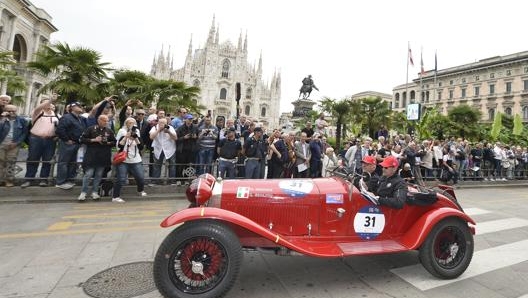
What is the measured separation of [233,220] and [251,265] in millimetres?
1301

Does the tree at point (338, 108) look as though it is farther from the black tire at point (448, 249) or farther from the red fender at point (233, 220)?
the red fender at point (233, 220)

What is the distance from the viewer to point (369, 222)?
4.09 m

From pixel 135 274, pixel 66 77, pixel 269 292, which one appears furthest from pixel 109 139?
pixel 66 77

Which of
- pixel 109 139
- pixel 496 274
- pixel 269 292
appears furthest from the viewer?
pixel 109 139

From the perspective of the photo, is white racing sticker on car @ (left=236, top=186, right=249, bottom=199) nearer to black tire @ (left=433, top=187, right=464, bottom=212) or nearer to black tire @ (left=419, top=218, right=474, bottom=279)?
black tire @ (left=419, top=218, right=474, bottom=279)

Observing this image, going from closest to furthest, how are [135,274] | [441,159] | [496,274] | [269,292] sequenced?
1. [269,292]
2. [135,274]
3. [496,274]
4. [441,159]

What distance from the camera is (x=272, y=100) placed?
3548 inches

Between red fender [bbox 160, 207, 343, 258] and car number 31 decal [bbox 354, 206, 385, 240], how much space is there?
58cm

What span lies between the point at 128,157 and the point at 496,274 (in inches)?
293

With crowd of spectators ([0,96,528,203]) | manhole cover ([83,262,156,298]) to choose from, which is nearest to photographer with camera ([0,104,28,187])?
crowd of spectators ([0,96,528,203])

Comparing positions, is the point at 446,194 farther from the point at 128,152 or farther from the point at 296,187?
the point at 128,152

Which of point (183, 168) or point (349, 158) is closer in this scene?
point (183, 168)

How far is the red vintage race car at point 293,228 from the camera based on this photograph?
10.7ft

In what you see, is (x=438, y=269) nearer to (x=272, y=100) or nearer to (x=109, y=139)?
(x=109, y=139)
